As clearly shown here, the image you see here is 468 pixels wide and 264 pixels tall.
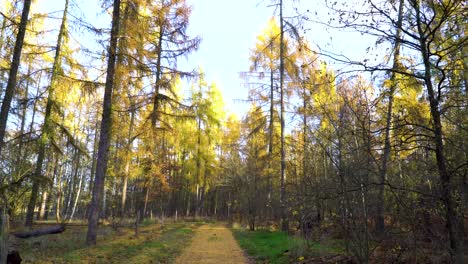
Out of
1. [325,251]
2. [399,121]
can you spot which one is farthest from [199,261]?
[399,121]

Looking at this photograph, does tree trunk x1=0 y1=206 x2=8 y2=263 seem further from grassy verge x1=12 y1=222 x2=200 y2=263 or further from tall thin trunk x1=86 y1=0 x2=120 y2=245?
tall thin trunk x1=86 y1=0 x2=120 y2=245

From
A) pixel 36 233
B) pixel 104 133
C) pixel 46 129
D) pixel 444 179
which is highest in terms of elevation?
pixel 46 129

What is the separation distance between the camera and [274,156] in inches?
710

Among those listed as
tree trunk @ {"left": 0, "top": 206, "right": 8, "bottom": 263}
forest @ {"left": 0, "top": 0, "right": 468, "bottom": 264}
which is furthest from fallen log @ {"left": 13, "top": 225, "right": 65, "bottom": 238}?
tree trunk @ {"left": 0, "top": 206, "right": 8, "bottom": 263}

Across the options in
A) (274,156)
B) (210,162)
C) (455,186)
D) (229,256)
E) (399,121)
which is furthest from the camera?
(210,162)

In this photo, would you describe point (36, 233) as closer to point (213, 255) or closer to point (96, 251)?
point (96, 251)

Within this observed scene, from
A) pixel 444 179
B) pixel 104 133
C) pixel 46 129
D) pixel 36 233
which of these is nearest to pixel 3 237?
pixel 104 133

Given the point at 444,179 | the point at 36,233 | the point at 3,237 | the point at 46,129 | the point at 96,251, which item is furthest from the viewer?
the point at 46,129

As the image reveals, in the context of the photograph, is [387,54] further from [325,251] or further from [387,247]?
[325,251]

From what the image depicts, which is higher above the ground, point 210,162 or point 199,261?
point 210,162

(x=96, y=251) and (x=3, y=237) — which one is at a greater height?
(x=3, y=237)

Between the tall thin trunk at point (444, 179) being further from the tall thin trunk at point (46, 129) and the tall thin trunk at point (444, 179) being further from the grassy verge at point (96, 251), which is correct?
the tall thin trunk at point (46, 129)

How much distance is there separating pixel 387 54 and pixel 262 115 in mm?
16029

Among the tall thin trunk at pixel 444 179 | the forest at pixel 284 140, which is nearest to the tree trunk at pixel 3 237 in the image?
the forest at pixel 284 140
